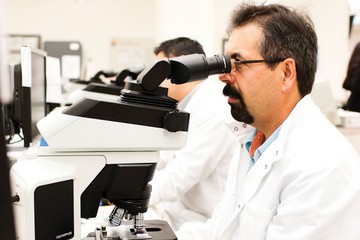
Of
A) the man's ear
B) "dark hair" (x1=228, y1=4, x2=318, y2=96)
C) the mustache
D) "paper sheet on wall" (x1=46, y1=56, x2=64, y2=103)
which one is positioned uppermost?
"dark hair" (x1=228, y1=4, x2=318, y2=96)

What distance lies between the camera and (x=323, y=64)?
3520mm

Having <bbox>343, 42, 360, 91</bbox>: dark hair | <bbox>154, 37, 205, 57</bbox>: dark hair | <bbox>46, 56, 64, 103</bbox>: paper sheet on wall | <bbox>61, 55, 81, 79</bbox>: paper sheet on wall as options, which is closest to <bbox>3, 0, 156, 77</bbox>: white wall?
<bbox>61, 55, 81, 79</bbox>: paper sheet on wall

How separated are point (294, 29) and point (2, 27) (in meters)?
0.94

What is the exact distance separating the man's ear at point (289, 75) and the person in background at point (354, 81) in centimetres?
195

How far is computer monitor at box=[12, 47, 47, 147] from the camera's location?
5.67 ft

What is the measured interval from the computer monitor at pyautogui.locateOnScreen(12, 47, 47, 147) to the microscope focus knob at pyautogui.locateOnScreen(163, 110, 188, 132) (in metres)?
1.06

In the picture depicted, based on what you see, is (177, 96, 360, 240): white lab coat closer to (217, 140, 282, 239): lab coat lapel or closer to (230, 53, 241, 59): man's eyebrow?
(217, 140, 282, 239): lab coat lapel

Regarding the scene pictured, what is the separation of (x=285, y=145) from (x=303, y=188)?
14cm

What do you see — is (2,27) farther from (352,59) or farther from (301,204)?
(352,59)

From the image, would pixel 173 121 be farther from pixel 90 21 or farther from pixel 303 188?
pixel 90 21

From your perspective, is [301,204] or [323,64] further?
[323,64]

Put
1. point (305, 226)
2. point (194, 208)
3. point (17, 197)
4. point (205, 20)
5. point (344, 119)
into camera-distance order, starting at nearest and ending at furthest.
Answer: point (17, 197), point (305, 226), point (194, 208), point (344, 119), point (205, 20)

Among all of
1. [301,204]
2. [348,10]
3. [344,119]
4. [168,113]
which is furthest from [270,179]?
[348,10]

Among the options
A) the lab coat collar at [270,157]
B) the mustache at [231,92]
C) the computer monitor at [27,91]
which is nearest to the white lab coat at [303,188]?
the lab coat collar at [270,157]
